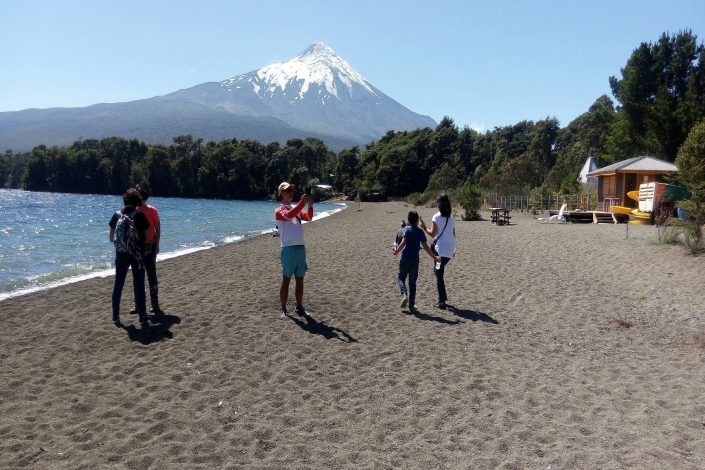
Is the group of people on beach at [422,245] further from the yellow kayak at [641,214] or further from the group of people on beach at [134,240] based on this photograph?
the yellow kayak at [641,214]

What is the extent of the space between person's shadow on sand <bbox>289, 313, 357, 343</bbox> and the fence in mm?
26591

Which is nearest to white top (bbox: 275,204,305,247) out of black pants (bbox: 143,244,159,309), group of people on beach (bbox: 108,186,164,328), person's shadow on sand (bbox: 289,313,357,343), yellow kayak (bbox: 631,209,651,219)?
person's shadow on sand (bbox: 289,313,357,343)

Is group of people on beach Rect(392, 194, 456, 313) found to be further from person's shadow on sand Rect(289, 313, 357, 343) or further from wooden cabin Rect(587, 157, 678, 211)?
wooden cabin Rect(587, 157, 678, 211)

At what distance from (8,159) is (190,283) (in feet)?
503

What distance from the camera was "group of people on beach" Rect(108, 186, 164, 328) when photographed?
22.4 feet

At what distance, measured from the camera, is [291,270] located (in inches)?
276

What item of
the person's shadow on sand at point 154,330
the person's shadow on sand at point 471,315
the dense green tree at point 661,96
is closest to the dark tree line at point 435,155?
the dense green tree at point 661,96

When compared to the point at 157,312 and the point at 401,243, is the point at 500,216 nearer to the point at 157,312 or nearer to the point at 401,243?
the point at 401,243

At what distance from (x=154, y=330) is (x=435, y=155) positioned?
8625cm

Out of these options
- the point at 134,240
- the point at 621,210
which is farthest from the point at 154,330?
the point at 621,210

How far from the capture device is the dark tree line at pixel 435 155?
121 ft

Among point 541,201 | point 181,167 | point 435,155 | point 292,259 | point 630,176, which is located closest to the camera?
point 292,259

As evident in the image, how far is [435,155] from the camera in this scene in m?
90.4

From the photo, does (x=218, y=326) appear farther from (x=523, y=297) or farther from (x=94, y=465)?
(x=523, y=297)
